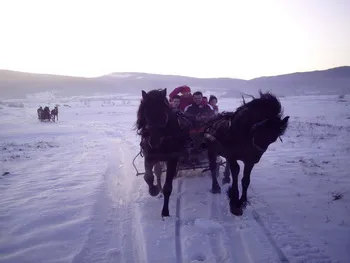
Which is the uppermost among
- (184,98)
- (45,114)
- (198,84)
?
(198,84)

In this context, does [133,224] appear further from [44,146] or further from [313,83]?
[313,83]

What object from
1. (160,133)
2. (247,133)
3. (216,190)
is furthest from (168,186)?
(247,133)

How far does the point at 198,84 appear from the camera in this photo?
362 feet

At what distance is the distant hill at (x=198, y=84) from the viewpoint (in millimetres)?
83438

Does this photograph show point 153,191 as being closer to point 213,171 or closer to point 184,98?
point 213,171

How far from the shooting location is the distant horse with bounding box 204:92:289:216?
4.11 metres

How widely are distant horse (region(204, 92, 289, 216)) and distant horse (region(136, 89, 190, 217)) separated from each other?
2.63 ft

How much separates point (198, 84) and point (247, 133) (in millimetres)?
108355

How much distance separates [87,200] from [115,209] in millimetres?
762

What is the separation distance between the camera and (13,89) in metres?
80.4

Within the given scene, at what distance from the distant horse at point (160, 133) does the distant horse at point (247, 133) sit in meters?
0.80

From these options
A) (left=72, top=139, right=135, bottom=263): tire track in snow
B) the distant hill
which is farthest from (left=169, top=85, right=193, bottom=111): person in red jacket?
the distant hill

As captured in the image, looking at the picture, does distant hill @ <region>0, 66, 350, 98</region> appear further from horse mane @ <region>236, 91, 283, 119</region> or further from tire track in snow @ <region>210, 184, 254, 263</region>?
tire track in snow @ <region>210, 184, 254, 263</region>

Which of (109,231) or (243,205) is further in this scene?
(243,205)
